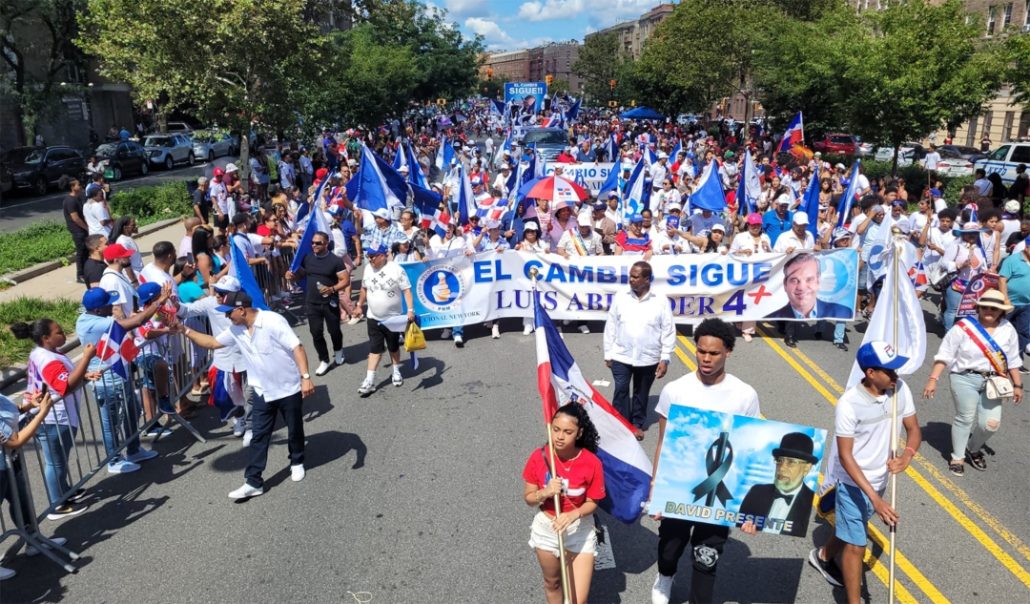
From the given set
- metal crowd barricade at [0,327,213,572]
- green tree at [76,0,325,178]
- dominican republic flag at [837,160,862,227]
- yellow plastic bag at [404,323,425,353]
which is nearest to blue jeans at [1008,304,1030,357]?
dominican republic flag at [837,160,862,227]

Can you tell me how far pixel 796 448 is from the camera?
404 centimetres

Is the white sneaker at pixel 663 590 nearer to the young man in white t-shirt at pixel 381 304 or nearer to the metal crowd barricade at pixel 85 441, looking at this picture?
the metal crowd barricade at pixel 85 441

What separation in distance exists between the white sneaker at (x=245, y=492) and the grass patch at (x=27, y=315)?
17.6 ft

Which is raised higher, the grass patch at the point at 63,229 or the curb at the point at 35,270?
the grass patch at the point at 63,229

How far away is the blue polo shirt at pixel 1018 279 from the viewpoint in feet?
27.6

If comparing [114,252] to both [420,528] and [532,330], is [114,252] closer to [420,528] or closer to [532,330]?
[420,528]

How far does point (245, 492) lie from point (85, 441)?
129 centimetres

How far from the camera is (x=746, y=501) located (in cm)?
410

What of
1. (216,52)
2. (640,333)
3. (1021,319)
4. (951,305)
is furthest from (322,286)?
(216,52)

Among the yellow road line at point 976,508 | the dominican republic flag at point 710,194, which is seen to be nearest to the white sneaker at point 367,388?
the yellow road line at point 976,508

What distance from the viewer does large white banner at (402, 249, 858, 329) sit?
9.88 metres

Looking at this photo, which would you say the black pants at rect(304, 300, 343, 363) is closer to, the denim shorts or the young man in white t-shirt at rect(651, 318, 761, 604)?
the young man in white t-shirt at rect(651, 318, 761, 604)

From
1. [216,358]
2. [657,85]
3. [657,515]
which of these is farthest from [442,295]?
[657,85]

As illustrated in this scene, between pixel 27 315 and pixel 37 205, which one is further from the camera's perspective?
pixel 37 205
